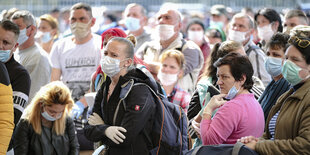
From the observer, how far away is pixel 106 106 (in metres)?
4.88

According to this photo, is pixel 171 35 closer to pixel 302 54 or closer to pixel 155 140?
pixel 155 140

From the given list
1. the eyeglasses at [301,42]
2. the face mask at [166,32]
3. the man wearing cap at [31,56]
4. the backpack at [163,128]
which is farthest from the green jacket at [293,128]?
the face mask at [166,32]

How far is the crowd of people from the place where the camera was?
4.02 m

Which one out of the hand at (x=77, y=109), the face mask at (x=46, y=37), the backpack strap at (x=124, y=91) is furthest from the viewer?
the face mask at (x=46, y=37)

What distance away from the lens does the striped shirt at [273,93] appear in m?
5.15

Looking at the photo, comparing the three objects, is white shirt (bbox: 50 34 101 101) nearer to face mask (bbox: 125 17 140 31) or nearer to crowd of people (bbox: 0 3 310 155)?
crowd of people (bbox: 0 3 310 155)

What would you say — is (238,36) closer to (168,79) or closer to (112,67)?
(168,79)

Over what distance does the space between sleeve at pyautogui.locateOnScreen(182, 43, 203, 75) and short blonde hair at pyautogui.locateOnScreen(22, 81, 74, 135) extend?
197 cm

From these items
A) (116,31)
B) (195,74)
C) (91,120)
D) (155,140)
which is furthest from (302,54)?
(195,74)

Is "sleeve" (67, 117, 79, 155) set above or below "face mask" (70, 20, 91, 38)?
below

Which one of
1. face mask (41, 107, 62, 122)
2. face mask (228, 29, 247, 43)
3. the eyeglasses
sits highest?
the eyeglasses

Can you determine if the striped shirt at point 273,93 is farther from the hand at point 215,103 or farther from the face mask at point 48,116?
the face mask at point 48,116

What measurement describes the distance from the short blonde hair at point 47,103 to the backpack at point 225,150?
254 cm

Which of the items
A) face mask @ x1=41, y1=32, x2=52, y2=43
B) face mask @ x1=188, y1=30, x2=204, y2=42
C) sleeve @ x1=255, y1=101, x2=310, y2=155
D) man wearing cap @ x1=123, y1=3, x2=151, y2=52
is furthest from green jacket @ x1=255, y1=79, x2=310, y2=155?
face mask @ x1=41, y1=32, x2=52, y2=43
